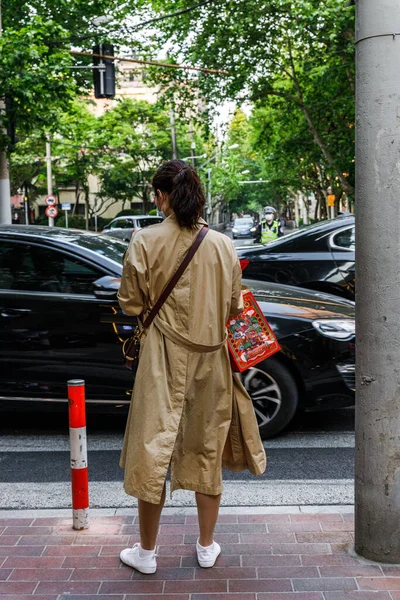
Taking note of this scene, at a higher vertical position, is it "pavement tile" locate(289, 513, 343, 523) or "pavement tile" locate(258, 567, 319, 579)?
"pavement tile" locate(258, 567, 319, 579)

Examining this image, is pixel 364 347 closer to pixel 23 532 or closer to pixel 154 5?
pixel 23 532

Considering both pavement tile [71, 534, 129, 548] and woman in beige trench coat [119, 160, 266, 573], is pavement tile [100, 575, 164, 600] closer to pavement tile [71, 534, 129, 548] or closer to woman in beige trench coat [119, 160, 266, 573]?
woman in beige trench coat [119, 160, 266, 573]

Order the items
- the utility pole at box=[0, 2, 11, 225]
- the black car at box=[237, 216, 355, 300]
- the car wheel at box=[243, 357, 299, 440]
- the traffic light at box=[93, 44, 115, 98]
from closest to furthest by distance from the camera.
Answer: the car wheel at box=[243, 357, 299, 440]
the black car at box=[237, 216, 355, 300]
the traffic light at box=[93, 44, 115, 98]
the utility pole at box=[0, 2, 11, 225]

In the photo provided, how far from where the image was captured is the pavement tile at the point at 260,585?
3.19m

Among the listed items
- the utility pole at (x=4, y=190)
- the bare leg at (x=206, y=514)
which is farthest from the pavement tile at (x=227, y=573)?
the utility pole at (x=4, y=190)

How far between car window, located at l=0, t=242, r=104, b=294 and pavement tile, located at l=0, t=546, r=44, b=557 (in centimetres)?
237

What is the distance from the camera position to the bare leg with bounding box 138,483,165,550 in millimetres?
3320

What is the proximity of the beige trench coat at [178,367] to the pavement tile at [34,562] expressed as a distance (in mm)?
591

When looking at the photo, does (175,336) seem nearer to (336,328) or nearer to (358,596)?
(358,596)

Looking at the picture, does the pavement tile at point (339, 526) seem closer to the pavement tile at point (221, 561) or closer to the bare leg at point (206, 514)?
the pavement tile at point (221, 561)

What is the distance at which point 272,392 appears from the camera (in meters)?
5.50

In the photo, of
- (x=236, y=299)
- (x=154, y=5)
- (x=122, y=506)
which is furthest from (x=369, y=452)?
(x=154, y=5)

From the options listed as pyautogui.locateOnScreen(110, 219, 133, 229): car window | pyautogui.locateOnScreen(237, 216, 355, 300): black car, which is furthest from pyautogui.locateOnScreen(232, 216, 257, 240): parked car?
pyautogui.locateOnScreen(237, 216, 355, 300): black car

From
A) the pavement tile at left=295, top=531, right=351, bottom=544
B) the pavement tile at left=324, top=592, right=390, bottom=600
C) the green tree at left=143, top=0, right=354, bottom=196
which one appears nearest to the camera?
the pavement tile at left=324, top=592, right=390, bottom=600
